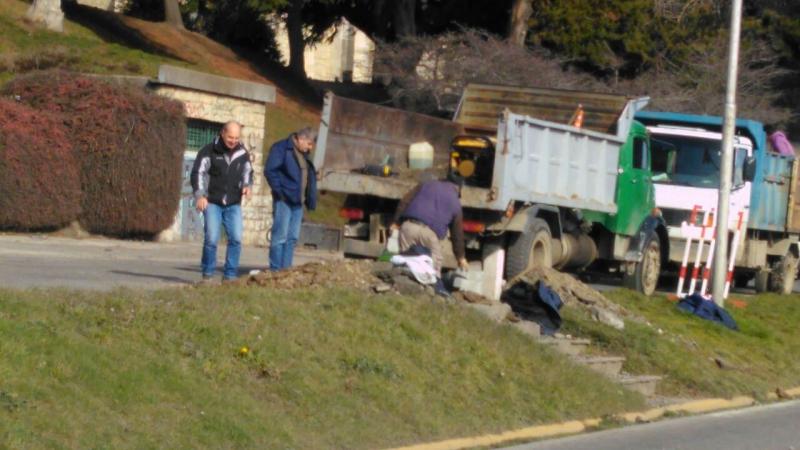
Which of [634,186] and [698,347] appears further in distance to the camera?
[634,186]

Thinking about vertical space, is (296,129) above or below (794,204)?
above

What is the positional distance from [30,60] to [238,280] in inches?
644

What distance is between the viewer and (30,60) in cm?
2742

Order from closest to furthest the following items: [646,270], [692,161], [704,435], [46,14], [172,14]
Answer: [704,435] < [646,270] < [692,161] < [46,14] < [172,14]

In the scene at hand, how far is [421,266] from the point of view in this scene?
12.9 meters

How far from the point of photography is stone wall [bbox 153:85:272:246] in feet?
83.5

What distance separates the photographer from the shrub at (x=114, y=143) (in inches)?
930

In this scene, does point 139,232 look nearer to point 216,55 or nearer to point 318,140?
point 318,140

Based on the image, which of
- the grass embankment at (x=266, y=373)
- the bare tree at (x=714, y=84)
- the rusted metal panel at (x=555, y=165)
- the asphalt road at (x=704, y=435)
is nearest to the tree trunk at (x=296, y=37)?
the bare tree at (x=714, y=84)

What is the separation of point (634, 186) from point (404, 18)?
2006 centimetres

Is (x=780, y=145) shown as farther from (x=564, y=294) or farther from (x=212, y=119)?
(x=564, y=294)

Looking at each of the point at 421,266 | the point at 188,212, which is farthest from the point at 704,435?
the point at 188,212

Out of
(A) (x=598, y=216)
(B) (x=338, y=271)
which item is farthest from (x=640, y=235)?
(B) (x=338, y=271)

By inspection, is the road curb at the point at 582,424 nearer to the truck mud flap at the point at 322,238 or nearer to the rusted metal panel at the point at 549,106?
the rusted metal panel at the point at 549,106
